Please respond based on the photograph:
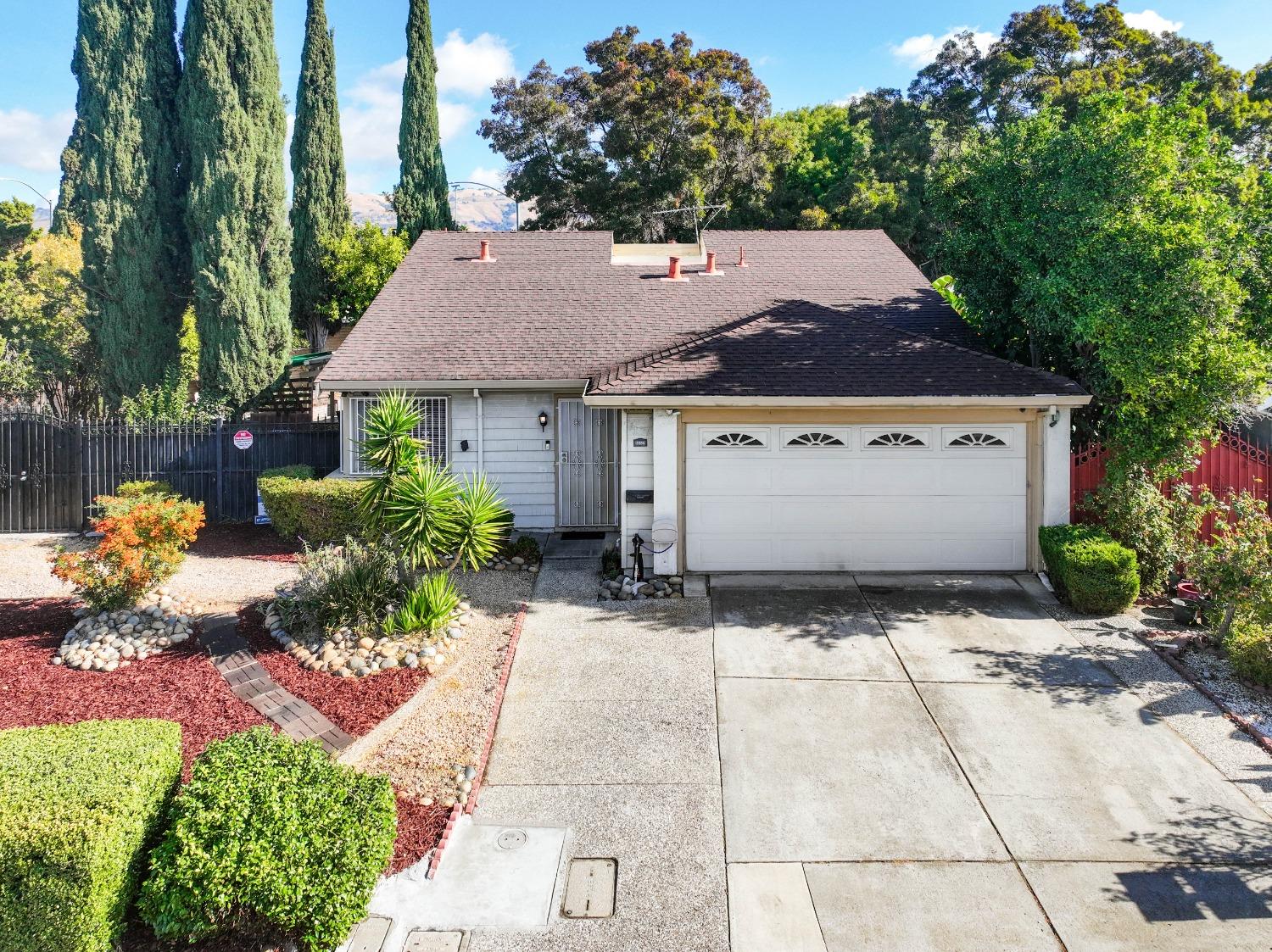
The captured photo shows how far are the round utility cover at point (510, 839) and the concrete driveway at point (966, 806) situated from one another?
129 cm

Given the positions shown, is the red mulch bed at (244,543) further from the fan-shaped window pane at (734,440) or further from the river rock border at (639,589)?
the fan-shaped window pane at (734,440)

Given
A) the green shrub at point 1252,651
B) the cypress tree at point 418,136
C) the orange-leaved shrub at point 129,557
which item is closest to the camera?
the green shrub at point 1252,651

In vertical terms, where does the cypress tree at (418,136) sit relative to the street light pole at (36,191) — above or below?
above

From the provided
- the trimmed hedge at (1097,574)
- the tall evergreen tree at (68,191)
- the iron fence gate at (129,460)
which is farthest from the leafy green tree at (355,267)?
the trimmed hedge at (1097,574)

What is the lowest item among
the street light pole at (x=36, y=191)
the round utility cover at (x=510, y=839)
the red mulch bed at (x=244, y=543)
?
the round utility cover at (x=510, y=839)

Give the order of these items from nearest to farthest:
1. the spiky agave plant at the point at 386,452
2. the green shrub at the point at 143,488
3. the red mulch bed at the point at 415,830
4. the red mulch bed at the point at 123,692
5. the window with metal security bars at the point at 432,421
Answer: the red mulch bed at the point at 415,830 < the red mulch bed at the point at 123,692 < the spiky agave plant at the point at 386,452 < the green shrub at the point at 143,488 < the window with metal security bars at the point at 432,421

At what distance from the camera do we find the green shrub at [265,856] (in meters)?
3.93

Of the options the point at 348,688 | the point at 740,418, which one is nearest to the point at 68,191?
the point at 740,418

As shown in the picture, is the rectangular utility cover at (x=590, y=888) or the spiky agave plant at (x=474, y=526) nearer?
the rectangular utility cover at (x=590, y=888)

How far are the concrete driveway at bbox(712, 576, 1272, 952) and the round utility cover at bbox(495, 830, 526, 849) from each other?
1.29 meters

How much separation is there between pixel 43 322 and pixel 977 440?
23.3 meters

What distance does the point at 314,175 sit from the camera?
2462 cm

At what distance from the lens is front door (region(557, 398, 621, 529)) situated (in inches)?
515

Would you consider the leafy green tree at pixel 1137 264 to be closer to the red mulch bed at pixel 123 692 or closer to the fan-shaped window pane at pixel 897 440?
the fan-shaped window pane at pixel 897 440
